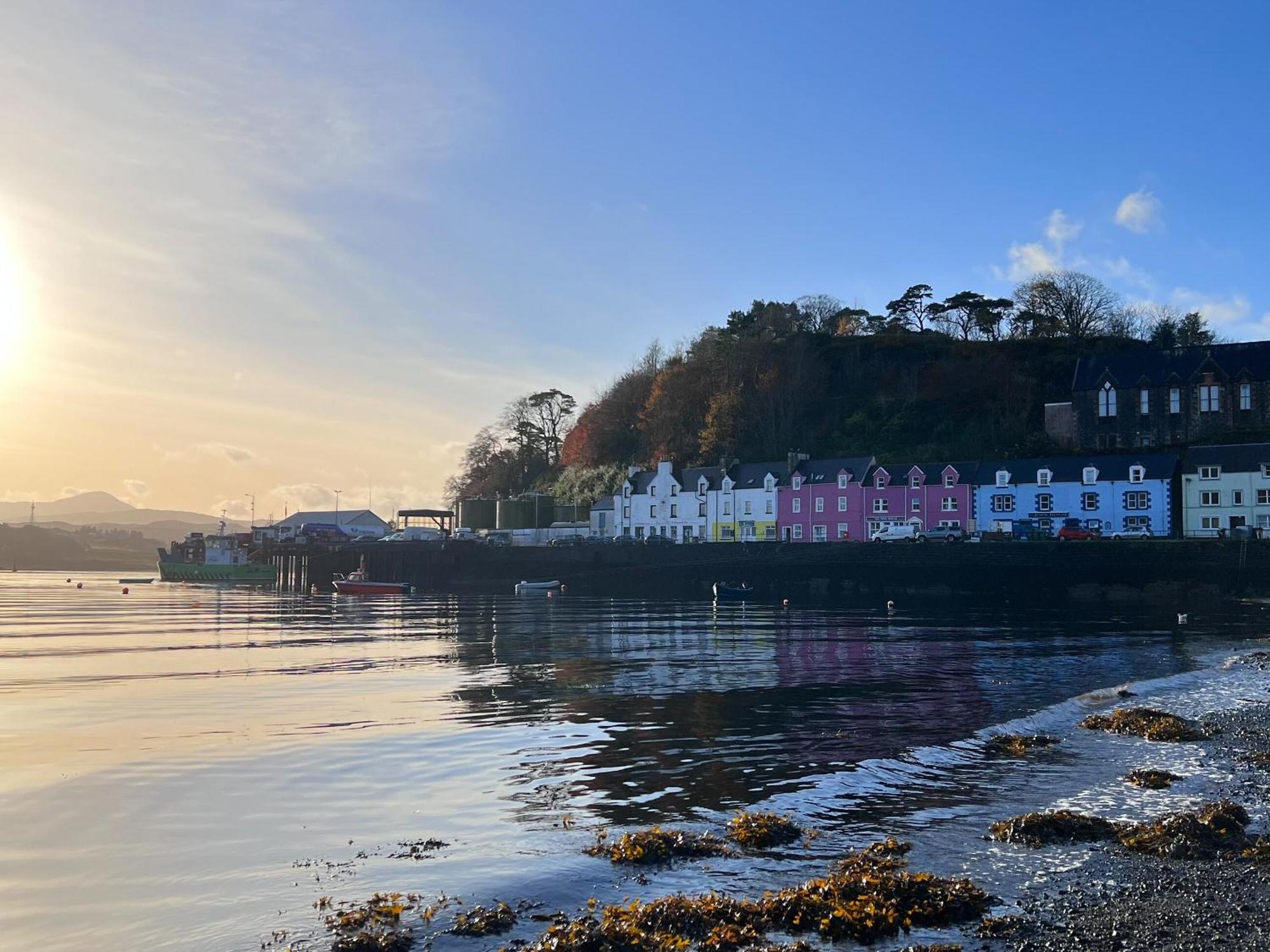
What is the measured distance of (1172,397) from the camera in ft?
295

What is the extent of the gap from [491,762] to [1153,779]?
10421 millimetres

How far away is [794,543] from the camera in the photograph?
81125mm

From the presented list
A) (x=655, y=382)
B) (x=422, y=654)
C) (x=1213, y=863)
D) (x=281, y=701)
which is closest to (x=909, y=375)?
(x=655, y=382)

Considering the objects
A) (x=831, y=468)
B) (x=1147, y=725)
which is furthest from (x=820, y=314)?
(x=1147, y=725)

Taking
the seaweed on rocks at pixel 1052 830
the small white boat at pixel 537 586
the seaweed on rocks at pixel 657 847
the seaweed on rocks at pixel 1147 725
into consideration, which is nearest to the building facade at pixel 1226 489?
the small white boat at pixel 537 586

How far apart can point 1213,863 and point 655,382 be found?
113890 millimetres

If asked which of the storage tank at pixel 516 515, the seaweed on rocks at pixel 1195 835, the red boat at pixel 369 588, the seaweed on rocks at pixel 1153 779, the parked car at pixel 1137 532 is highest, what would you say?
the storage tank at pixel 516 515

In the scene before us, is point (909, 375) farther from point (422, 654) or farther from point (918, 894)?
point (918, 894)

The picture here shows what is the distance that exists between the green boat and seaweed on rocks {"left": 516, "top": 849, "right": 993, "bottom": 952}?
118 m

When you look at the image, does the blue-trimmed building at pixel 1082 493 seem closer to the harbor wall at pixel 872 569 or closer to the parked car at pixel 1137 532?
the parked car at pixel 1137 532

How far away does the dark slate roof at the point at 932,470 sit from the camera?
8765 centimetres

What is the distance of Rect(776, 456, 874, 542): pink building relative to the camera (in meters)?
93.0

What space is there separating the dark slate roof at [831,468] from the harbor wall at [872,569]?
15.9 metres

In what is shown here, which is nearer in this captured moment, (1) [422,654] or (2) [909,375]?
(1) [422,654]
